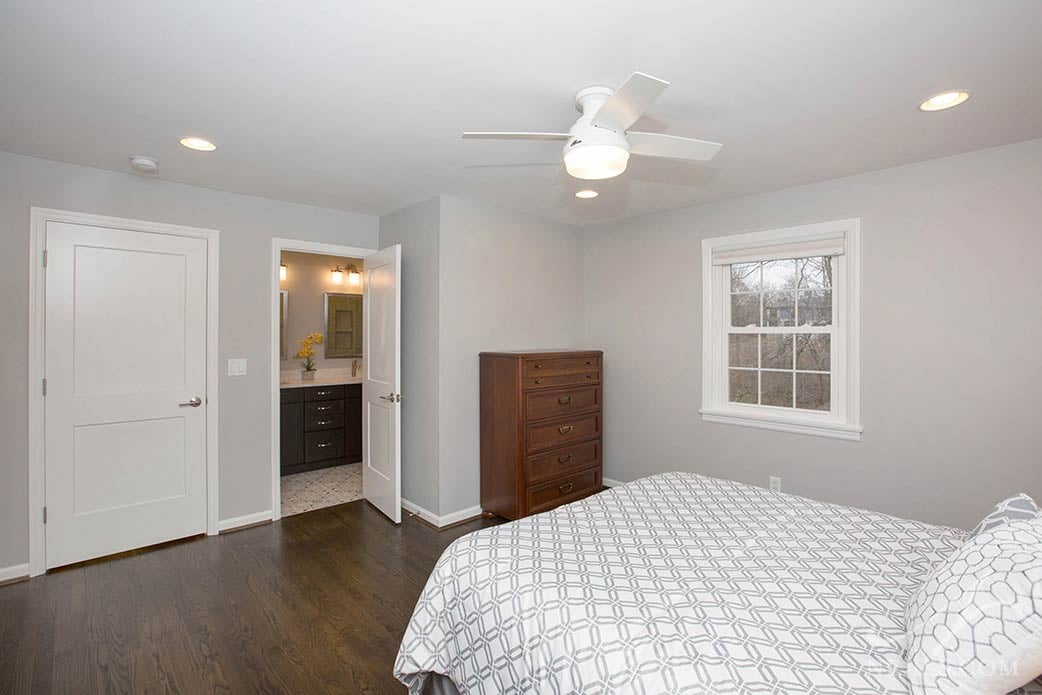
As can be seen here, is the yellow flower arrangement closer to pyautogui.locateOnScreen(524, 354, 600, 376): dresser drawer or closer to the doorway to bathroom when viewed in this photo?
the doorway to bathroom

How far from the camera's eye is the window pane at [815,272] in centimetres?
336

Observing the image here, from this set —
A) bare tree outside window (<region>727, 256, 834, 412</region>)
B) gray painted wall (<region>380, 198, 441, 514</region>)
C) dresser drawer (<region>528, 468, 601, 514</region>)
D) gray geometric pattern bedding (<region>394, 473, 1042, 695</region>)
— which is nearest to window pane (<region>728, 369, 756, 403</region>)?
→ bare tree outside window (<region>727, 256, 834, 412</region>)

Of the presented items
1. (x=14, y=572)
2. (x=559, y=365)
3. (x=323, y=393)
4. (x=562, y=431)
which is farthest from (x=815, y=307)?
(x=14, y=572)

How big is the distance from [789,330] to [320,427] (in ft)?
14.2

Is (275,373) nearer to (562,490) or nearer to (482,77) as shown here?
(562,490)

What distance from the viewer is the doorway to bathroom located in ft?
12.2

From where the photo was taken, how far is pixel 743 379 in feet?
12.4

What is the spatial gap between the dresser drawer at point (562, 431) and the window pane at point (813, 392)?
4.94 feet

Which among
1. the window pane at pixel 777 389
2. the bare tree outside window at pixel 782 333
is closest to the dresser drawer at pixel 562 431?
the bare tree outside window at pixel 782 333

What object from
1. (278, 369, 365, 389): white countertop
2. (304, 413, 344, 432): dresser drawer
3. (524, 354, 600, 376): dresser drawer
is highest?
(524, 354, 600, 376): dresser drawer

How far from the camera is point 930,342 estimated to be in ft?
9.53

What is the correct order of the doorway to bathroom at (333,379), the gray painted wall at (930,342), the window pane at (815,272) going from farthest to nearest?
the doorway to bathroom at (333,379) < the window pane at (815,272) < the gray painted wall at (930,342)

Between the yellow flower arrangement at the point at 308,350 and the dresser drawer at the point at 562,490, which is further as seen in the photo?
the yellow flower arrangement at the point at 308,350

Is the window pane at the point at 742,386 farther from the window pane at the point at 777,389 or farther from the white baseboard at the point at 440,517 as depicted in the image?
the white baseboard at the point at 440,517
